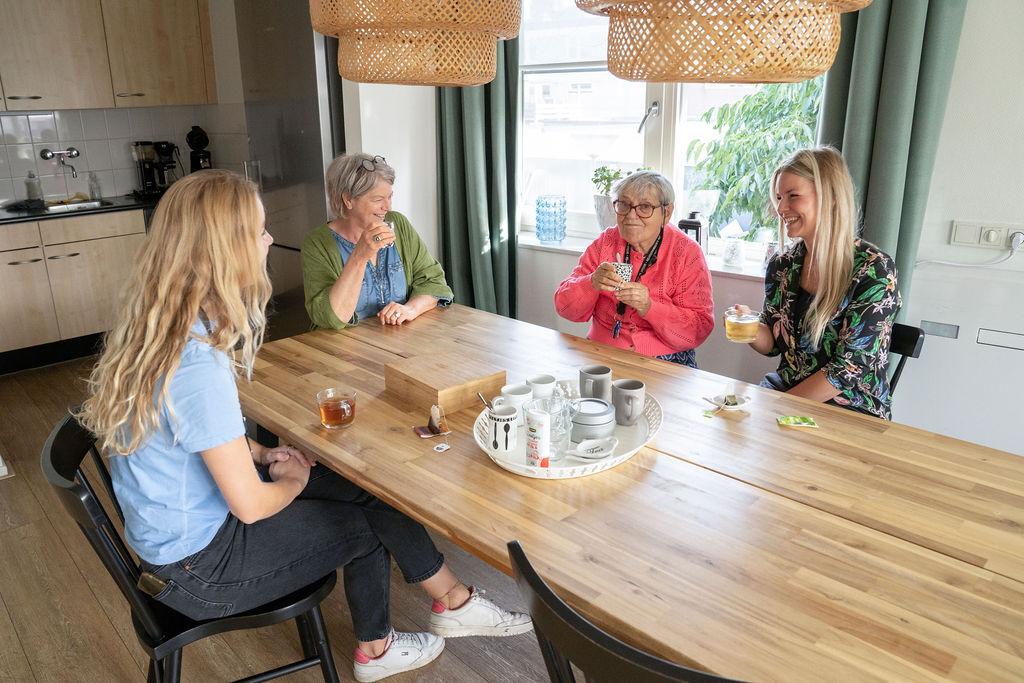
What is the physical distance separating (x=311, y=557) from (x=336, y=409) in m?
0.34

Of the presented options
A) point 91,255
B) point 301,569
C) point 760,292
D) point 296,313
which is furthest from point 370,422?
point 91,255

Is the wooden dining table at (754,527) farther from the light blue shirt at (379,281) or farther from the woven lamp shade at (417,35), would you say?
the woven lamp shade at (417,35)

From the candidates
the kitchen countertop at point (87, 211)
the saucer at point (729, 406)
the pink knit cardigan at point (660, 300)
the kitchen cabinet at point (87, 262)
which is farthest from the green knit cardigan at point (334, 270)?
the kitchen countertop at point (87, 211)

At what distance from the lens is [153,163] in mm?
4844

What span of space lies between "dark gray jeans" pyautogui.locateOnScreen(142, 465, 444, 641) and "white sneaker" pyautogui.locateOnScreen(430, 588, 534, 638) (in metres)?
0.13

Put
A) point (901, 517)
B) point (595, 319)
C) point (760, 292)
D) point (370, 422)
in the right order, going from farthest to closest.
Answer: point (760, 292)
point (595, 319)
point (370, 422)
point (901, 517)

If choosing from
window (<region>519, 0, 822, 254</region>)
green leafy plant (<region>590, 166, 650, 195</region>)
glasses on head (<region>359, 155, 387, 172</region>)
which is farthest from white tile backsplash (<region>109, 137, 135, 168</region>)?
green leafy plant (<region>590, 166, 650, 195</region>)

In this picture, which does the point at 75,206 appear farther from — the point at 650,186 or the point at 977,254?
the point at 977,254

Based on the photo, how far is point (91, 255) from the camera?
14.5ft

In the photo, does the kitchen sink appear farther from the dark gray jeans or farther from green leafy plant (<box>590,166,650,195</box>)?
the dark gray jeans

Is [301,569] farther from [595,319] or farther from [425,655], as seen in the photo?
[595,319]

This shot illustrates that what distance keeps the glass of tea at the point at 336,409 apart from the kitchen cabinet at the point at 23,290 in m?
3.28

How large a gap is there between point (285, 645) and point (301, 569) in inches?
26.7

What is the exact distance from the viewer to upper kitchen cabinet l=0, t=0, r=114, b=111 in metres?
4.06
